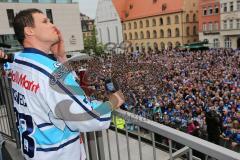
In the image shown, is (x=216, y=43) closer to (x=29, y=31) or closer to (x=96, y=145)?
(x=96, y=145)

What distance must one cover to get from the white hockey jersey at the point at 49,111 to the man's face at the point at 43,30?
113 mm

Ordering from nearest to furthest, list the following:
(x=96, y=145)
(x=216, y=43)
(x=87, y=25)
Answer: (x=96, y=145), (x=216, y=43), (x=87, y=25)

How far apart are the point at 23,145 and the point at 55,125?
414mm

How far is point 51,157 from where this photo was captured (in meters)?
2.26

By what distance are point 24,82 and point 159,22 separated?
6723cm

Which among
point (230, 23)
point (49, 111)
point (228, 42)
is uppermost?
point (230, 23)

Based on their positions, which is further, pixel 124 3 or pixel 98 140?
pixel 124 3

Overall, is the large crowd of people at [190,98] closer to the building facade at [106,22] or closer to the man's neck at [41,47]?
the man's neck at [41,47]

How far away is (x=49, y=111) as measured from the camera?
2182mm

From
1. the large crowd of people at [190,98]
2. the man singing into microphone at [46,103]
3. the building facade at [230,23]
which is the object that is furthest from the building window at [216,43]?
the man singing into microphone at [46,103]

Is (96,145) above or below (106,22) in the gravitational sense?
below

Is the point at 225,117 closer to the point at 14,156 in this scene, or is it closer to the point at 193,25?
the point at 14,156

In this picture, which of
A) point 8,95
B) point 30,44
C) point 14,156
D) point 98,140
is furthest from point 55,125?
point 14,156

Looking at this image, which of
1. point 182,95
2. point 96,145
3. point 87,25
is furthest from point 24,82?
point 87,25
